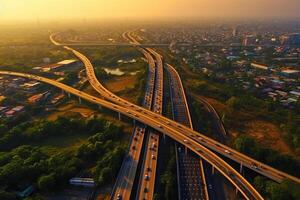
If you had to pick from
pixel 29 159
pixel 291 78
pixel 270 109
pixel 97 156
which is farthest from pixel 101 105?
pixel 291 78

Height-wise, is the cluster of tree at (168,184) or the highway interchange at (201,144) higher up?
the highway interchange at (201,144)

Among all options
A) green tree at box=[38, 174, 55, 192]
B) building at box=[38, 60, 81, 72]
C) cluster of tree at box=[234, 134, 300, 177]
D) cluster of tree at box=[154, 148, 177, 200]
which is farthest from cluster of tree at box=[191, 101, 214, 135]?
building at box=[38, 60, 81, 72]

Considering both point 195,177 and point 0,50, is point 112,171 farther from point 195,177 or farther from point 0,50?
point 0,50

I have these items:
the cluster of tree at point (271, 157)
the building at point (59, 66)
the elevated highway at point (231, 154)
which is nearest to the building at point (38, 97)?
the building at point (59, 66)

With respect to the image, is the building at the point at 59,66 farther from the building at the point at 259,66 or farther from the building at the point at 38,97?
the building at the point at 259,66

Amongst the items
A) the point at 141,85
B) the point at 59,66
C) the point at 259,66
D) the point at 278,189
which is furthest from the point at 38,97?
the point at 259,66
